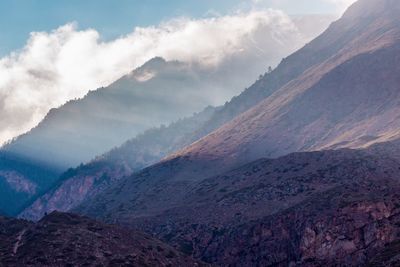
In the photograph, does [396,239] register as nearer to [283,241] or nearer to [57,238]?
[283,241]

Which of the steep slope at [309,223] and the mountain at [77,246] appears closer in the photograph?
the mountain at [77,246]

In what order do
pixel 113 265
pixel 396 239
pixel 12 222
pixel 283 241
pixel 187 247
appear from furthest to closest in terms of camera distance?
pixel 187 247
pixel 283 241
pixel 12 222
pixel 396 239
pixel 113 265

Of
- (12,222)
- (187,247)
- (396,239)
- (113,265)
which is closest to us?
(113,265)

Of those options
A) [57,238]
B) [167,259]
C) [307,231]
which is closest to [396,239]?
[307,231]

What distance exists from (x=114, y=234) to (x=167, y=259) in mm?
14202

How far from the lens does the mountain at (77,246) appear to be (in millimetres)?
107000

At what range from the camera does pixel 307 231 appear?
144875mm

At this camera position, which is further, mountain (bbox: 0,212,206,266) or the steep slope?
the steep slope

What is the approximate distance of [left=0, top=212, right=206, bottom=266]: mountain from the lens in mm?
107000

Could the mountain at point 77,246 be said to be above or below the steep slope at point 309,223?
above

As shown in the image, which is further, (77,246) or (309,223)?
(309,223)

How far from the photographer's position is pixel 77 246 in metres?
113

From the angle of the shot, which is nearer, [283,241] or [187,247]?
[283,241]

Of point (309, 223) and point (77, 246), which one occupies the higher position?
point (77, 246)
